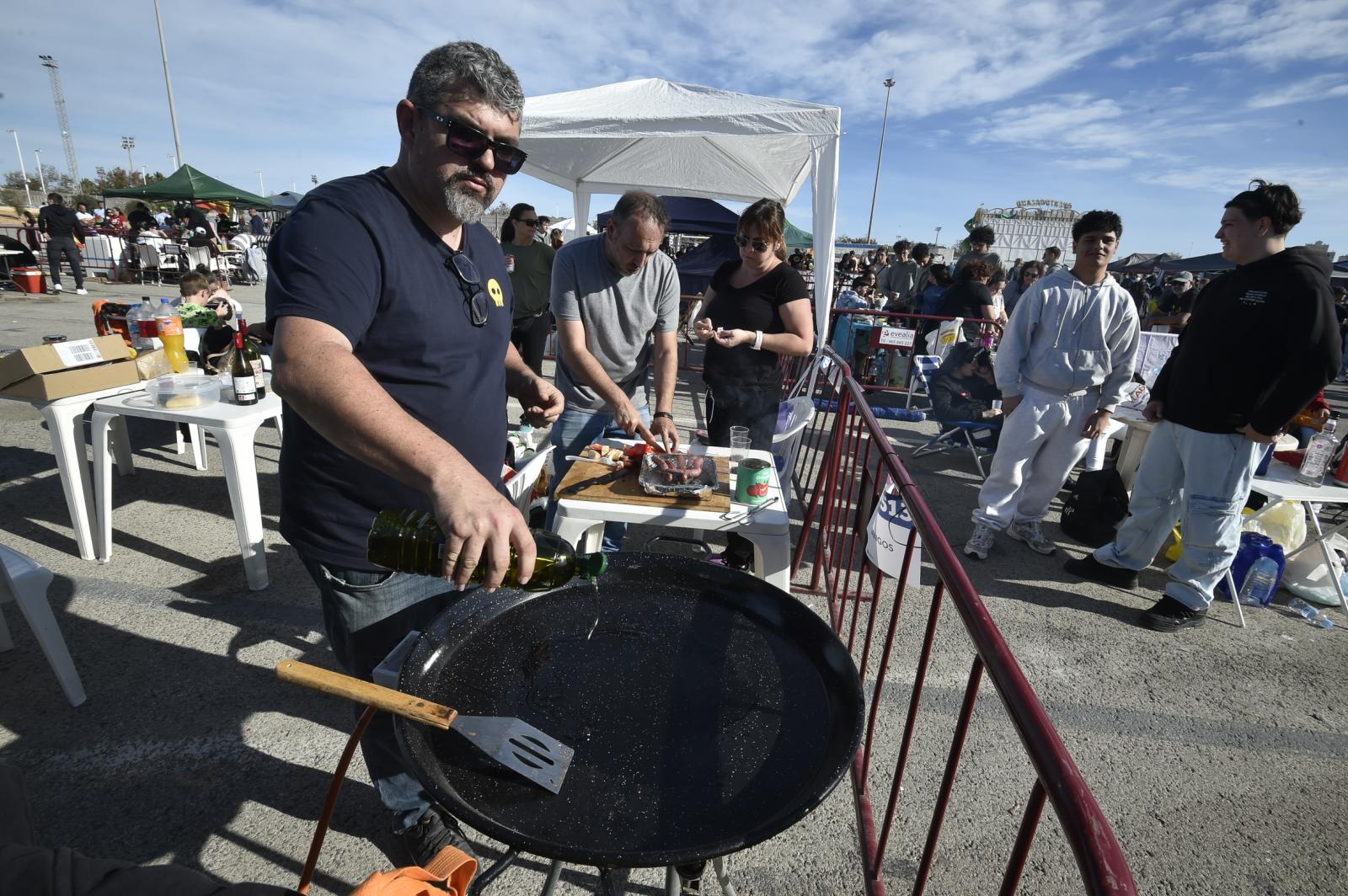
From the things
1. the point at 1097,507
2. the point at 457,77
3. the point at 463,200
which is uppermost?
the point at 457,77

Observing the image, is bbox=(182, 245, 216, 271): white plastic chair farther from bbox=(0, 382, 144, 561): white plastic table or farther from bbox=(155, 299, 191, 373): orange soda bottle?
bbox=(0, 382, 144, 561): white plastic table

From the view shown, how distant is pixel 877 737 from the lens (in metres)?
2.74

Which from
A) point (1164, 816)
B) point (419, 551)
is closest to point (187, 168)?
point (419, 551)

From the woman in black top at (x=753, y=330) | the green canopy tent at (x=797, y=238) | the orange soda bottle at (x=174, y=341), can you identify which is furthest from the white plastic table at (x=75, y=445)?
the green canopy tent at (x=797, y=238)

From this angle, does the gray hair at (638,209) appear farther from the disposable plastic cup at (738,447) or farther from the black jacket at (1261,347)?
the black jacket at (1261,347)

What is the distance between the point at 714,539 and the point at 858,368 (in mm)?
6476

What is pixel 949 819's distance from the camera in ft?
7.70

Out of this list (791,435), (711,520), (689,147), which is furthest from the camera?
(689,147)

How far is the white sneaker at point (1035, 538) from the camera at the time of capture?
4555 mm

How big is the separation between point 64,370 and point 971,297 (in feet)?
28.7

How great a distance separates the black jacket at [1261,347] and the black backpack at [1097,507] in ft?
3.43

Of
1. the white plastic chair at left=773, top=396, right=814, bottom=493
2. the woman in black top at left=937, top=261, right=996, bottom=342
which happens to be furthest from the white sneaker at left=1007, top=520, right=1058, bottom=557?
the woman in black top at left=937, top=261, right=996, bottom=342

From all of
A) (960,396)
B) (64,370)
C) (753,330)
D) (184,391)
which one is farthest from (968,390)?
(64,370)

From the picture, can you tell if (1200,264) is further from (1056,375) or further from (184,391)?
(184,391)
